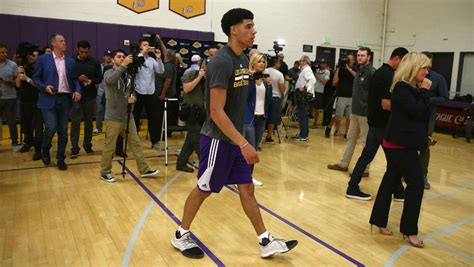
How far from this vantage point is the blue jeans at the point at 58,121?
18.1ft

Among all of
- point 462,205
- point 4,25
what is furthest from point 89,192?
point 4,25

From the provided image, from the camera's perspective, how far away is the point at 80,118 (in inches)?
253

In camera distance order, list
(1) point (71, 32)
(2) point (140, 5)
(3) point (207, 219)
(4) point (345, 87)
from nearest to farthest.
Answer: (3) point (207, 219)
(4) point (345, 87)
(1) point (71, 32)
(2) point (140, 5)

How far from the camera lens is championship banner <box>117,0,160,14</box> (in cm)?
1054

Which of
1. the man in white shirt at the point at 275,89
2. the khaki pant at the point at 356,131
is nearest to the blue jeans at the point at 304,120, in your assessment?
the man in white shirt at the point at 275,89

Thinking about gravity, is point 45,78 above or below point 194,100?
above

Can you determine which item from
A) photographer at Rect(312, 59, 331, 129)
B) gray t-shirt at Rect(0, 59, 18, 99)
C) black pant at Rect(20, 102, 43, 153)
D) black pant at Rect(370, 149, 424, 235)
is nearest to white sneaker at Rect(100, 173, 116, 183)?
black pant at Rect(20, 102, 43, 153)

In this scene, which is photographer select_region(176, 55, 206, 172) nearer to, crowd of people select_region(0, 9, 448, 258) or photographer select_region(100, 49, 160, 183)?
crowd of people select_region(0, 9, 448, 258)

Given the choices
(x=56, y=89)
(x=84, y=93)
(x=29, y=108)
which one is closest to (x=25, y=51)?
(x=29, y=108)

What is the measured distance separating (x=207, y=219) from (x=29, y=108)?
4.29 m

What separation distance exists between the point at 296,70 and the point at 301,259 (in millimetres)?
8861

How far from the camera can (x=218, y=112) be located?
263 centimetres

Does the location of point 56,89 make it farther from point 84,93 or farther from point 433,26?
point 433,26

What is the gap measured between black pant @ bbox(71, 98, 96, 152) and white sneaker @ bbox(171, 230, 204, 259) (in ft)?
12.7
